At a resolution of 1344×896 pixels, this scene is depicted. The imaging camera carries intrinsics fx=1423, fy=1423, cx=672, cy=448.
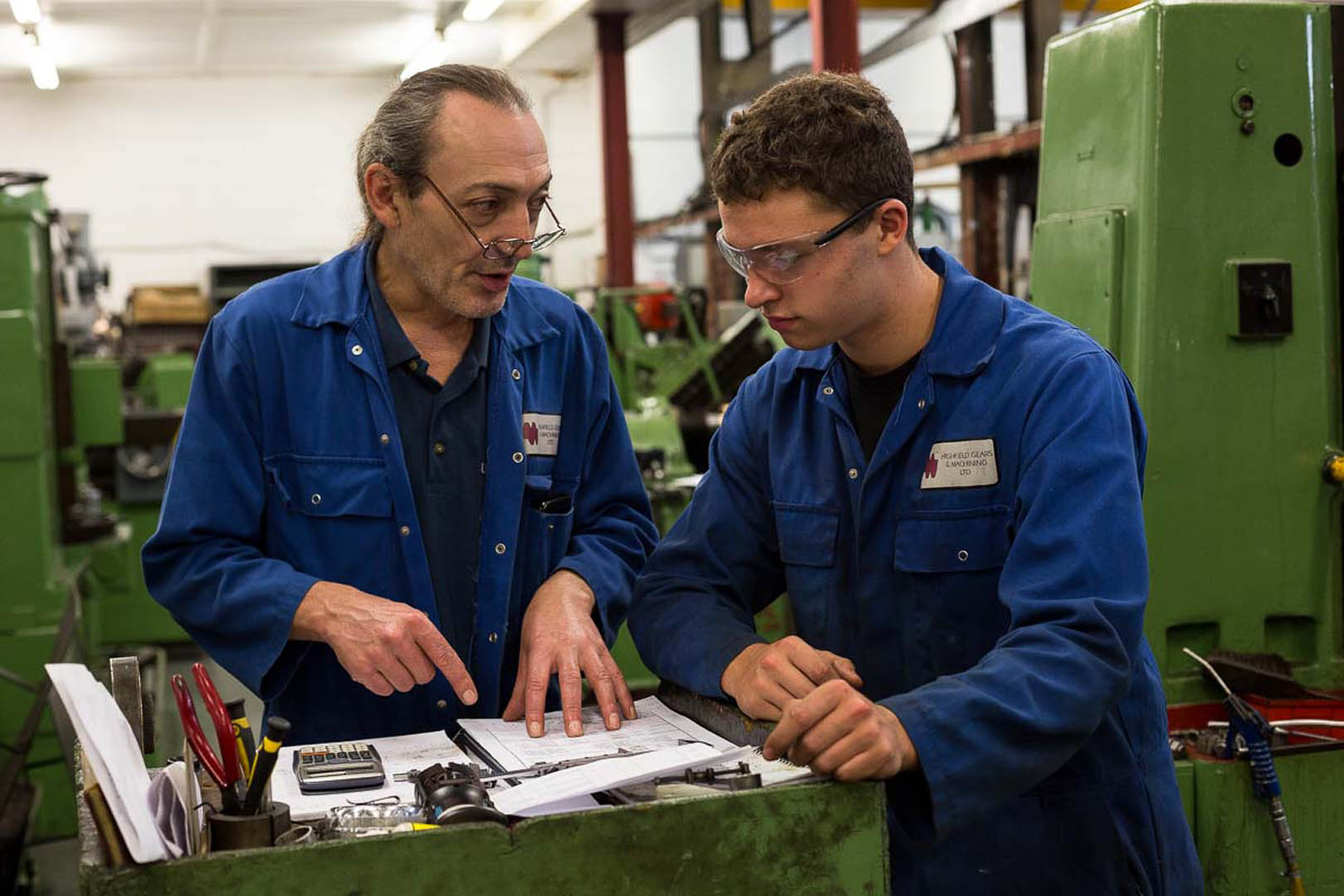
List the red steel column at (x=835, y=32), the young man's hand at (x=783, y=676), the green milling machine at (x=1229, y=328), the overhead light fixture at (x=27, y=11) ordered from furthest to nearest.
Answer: the overhead light fixture at (x=27, y=11) → the red steel column at (x=835, y=32) → the green milling machine at (x=1229, y=328) → the young man's hand at (x=783, y=676)

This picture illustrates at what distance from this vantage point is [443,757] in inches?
51.5

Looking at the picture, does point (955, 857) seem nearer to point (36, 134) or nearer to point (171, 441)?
point (171, 441)

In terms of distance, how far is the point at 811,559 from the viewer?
1.54 metres

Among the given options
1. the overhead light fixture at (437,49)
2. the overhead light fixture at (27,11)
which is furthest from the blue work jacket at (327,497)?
the overhead light fixture at (437,49)

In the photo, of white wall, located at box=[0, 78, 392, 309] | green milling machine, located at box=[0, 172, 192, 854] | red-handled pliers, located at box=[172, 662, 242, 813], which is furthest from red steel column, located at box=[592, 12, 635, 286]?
red-handled pliers, located at box=[172, 662, 242, 813]

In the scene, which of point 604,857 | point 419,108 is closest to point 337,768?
point 604,857

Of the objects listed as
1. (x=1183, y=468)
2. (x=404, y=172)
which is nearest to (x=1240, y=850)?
(x=1183, y=468)

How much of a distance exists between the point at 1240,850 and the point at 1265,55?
113 cm

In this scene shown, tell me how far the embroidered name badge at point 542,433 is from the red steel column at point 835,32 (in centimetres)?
481

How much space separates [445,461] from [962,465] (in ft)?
2.03


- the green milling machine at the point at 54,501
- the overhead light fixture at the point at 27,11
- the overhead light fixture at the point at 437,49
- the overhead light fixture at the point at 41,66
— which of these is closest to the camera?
the green milling machine at the point at 54,501

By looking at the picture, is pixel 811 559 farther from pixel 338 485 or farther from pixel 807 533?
pixel 338 485

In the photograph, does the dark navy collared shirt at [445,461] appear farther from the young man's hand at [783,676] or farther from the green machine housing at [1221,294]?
the green machine housing at [1221,294]

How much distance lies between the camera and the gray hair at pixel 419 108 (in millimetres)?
1657
